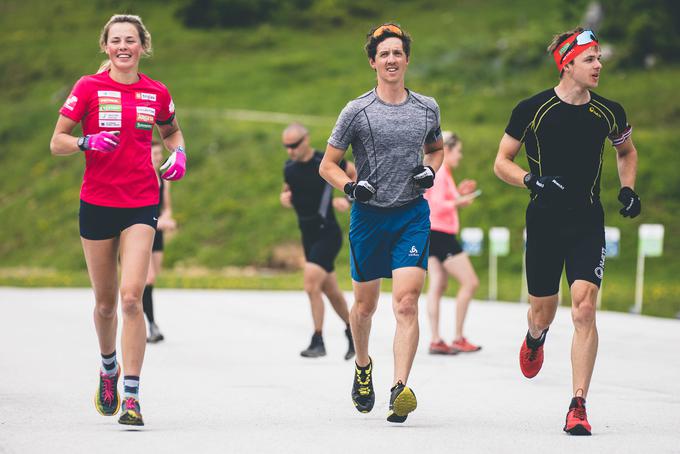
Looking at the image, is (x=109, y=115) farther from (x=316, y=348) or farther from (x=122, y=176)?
(x=316, y=348)

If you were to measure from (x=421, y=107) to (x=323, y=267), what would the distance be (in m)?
3.40

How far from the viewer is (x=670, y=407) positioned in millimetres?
7797

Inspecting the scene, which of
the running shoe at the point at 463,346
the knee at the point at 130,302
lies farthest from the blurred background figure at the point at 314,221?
the knee at the point at 130,302

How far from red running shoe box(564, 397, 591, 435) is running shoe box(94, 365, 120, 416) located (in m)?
2.72

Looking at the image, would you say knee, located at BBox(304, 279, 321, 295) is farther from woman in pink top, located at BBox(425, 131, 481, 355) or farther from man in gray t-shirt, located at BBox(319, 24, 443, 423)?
man in gray t-shirt, located at BBox(319, 24, 443, 423)

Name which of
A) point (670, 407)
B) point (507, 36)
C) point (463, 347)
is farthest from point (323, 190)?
point (507, 36)

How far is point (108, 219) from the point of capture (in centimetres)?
714

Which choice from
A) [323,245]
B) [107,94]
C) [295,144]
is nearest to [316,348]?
[323,245]

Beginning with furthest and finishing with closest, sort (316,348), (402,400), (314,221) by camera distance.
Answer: (316,348) < (314,221) < (402,400)

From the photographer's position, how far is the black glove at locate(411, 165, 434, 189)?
7.20 m

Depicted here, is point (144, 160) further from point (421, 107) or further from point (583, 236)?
point (583, 236)

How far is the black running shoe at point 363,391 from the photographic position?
7496 millimetres

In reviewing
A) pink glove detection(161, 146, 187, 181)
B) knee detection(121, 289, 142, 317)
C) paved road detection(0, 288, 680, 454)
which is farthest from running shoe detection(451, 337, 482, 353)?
knee detection(121, 289, 142, 317)

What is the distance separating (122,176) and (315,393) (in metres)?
2.40
